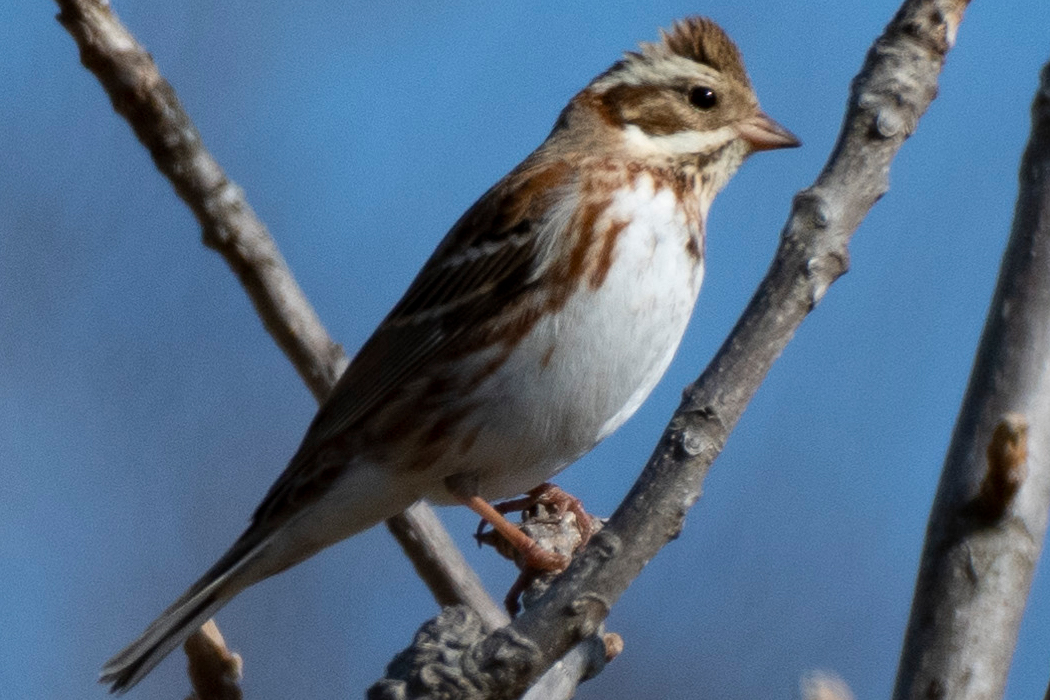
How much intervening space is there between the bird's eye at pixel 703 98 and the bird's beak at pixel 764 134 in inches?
4.5

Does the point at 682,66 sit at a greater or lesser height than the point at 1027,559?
greater

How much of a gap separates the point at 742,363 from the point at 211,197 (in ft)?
5.19

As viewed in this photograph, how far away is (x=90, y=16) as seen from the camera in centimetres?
313

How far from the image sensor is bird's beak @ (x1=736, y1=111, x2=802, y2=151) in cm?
413

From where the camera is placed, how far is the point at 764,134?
419 cm

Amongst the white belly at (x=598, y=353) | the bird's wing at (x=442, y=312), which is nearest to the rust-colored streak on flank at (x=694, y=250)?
the white belly at (x=598, y=353)

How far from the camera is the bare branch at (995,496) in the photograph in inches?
83.0

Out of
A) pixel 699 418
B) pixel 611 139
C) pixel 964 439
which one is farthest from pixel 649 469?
pixel 611 139

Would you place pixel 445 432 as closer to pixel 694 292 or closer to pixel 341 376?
pixel 341 376

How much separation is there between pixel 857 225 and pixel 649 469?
56cm

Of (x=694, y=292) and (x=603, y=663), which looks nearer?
(x=603, y=663)

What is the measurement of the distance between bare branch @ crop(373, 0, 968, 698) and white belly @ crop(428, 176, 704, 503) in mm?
1439

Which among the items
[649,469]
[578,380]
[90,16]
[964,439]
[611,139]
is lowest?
[964,439]

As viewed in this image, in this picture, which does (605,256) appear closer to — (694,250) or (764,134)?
(694,250)
